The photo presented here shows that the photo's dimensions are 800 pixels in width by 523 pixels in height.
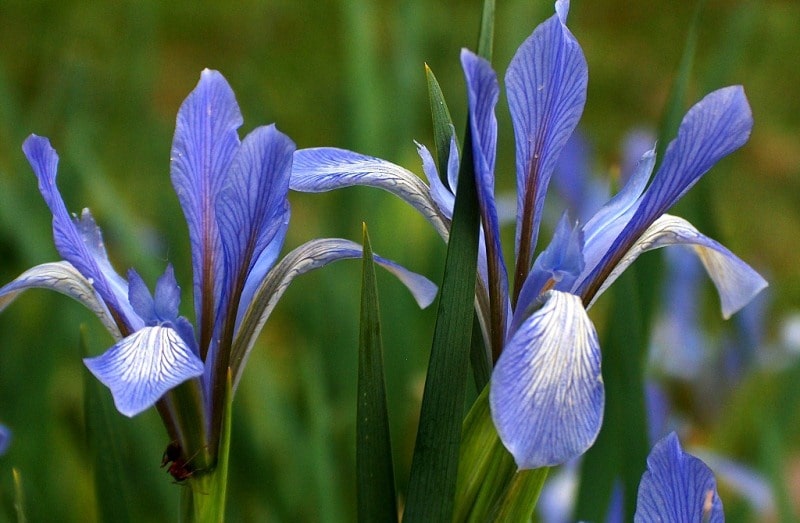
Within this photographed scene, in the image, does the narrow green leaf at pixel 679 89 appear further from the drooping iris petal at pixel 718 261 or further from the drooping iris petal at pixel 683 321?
the drooping iris petal at pixel 683 321

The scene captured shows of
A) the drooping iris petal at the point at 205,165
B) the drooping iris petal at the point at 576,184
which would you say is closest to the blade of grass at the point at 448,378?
the drooping iris petal at the point at 205,165

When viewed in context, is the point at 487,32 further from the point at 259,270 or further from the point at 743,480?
the point at 743,480

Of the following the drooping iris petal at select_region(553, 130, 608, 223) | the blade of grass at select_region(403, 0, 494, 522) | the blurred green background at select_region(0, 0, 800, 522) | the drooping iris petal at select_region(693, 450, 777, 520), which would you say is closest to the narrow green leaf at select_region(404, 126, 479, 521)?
the blade of grass at select_region(403, 0, 494, 522)

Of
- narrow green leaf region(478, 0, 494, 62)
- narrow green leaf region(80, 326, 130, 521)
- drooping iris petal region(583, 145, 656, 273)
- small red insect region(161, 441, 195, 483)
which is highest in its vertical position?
narrow green leaf region(478, 0, 494, 62)

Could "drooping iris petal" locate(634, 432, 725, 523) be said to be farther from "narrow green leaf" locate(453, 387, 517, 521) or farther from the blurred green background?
the blurred green background

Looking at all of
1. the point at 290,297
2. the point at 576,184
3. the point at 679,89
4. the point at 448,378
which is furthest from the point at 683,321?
the point at 448,378

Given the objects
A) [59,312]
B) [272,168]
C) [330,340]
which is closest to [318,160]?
[272,168]
